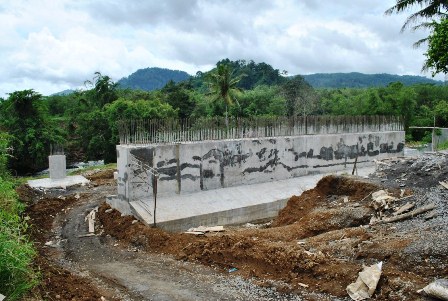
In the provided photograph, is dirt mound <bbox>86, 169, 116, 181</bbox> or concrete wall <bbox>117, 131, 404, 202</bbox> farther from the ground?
concrete wall <bbox>117, 131, 404, 202</bbox>

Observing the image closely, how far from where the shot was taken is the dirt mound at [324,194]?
13.1 m

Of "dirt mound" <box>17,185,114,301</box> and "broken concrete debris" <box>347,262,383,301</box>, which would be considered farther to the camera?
"dirt mound" <box>17,185,114,301</box>

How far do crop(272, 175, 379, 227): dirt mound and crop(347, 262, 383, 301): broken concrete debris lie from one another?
592cm

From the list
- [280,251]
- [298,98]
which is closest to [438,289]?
[280,251]

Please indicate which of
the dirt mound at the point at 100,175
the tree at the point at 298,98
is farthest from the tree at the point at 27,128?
the tree at the point at 298,98

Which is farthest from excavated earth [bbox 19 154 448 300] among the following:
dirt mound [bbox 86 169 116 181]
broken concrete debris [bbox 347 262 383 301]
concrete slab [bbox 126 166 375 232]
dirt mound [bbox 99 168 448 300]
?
dirt mound [bbox 86 169 116 181]

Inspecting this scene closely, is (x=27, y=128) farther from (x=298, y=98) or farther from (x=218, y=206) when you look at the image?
(x=298, y=98)

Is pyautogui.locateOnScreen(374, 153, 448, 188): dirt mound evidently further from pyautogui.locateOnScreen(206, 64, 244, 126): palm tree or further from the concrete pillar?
→ pyautogui.locateOnScreen(206, 64, 244, 126): palm tree

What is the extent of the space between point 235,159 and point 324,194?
416 centimetres

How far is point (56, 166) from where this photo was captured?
811 inches

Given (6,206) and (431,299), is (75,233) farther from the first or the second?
(431,299)

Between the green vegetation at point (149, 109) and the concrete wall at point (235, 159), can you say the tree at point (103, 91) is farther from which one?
the concrete wall at point (235, 159)

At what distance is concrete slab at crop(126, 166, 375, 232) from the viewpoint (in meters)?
13.3

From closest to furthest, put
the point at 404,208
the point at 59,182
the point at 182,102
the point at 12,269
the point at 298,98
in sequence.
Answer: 1. the point at 12,269
2. the point at 404,208
3. the point at 59,182
4. the point at 182,102
5. the point at 298,98
